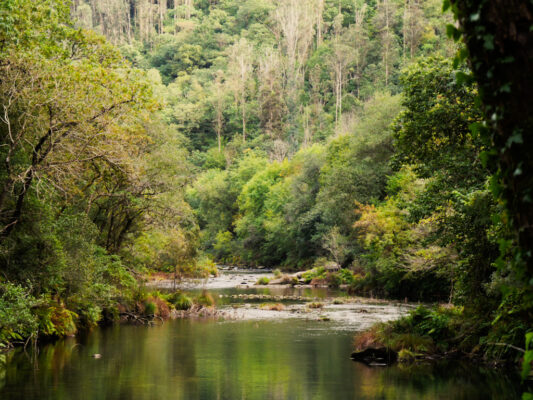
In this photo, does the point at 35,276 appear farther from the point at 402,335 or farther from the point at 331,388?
the point at 402,335

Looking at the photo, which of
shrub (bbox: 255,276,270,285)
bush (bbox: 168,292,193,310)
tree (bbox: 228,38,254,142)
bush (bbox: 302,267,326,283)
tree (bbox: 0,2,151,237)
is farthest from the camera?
→ tree (bbox: 228,38,254,142)

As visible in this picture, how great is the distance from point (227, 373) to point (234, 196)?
70.7 meters

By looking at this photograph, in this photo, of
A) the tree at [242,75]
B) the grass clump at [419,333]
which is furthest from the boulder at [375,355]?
the tree at [242,75]

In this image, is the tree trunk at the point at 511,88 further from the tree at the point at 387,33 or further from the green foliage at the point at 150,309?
the tree at the point at 387,33

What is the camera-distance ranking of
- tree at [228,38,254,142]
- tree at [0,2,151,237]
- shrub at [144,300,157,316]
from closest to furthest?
tree at [0,2,151,237] < shrub at [144,300,157,316] < tree at [228,38,254,142]

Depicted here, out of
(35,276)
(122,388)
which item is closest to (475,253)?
(122,388)

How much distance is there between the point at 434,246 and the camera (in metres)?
30.8

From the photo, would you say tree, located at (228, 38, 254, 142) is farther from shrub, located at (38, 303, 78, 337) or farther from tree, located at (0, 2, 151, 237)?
tree, located at (0, 2, 151, 237)

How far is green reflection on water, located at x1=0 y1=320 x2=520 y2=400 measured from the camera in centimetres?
1595

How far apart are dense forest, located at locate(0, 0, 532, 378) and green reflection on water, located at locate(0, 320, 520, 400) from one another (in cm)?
139

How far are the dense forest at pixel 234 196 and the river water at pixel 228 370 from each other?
4.43ft

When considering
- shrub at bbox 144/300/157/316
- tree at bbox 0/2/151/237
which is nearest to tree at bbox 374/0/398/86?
shrub at bbox 144/300/157/316

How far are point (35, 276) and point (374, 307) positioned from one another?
19.1 metres

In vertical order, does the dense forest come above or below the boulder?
above
